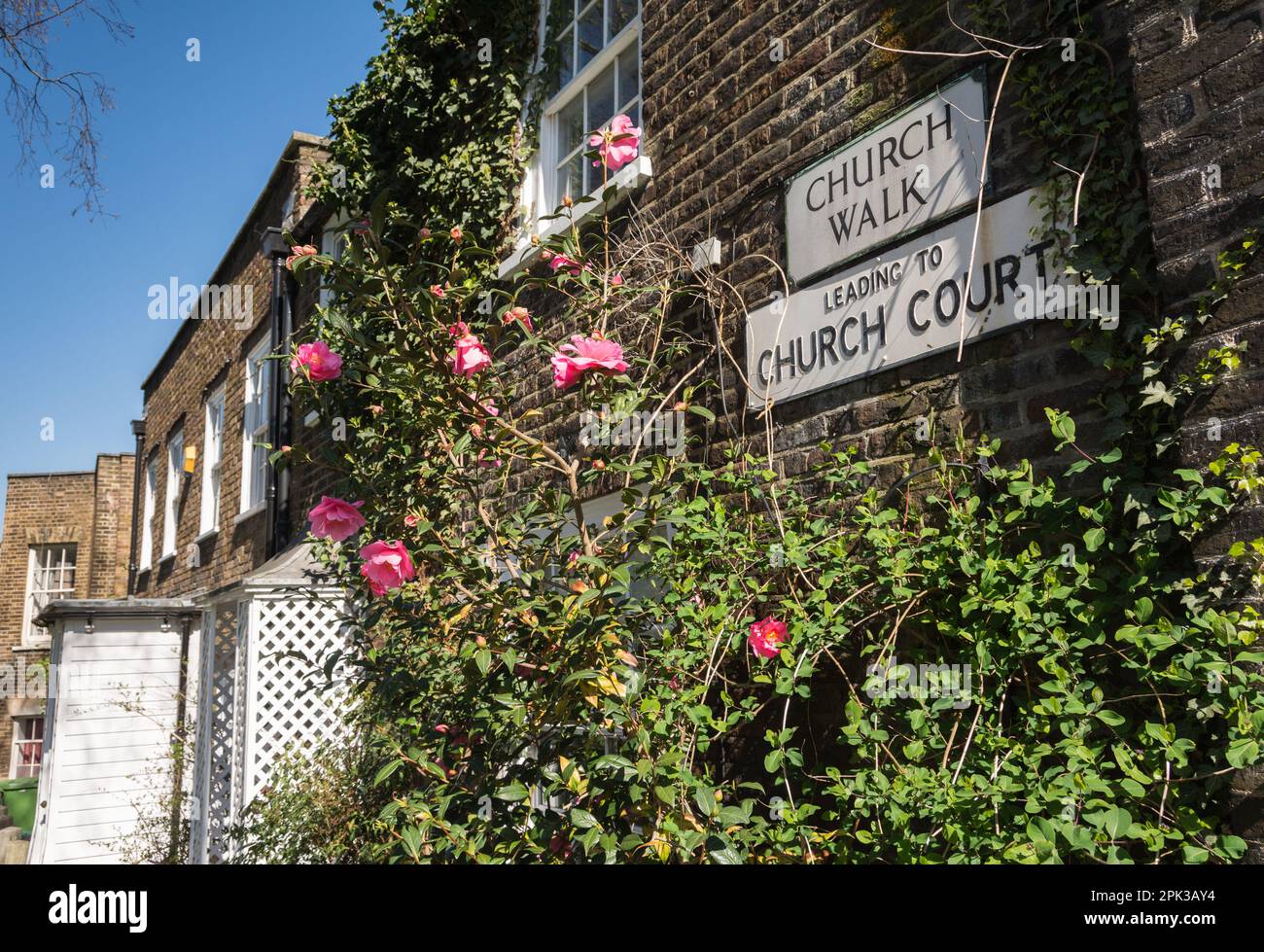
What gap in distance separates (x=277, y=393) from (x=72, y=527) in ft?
46.2

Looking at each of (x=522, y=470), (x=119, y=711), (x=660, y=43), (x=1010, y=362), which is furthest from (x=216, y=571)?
(x=1010, y=362)

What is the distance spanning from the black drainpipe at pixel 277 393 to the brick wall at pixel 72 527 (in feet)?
41.4

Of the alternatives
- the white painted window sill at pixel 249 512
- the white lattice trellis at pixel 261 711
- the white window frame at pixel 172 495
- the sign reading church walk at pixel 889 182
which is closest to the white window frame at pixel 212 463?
the white painted window sill at pixel 249 512

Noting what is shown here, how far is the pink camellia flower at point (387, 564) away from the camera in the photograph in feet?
9.21

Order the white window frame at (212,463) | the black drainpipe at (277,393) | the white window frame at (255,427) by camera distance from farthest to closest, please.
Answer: the white window frame at (212,463) → the white window frame at (255,427) → the black drainpipe at (277,393)

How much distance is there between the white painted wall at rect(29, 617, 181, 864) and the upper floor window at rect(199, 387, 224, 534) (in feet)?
12.1

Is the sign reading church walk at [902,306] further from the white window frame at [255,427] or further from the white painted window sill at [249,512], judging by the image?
the white window frame at [255,427]

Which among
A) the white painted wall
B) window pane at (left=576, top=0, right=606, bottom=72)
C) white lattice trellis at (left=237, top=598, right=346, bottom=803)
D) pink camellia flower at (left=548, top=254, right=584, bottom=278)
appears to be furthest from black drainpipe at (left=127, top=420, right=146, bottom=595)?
pink camellia flower at (left=548, top=254, right=584, bottom=278)

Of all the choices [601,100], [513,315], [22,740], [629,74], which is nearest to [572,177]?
[601,100]

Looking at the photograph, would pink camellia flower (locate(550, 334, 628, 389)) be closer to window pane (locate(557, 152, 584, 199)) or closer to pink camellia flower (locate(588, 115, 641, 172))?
pink camellia flower (locate(588, 115, 641, 172))

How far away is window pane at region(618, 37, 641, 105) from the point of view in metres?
5.15

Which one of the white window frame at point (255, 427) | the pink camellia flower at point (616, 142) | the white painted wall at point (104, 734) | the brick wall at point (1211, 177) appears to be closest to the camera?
the brick wall at point (1211, 177)

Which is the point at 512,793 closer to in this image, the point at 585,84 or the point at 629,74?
the point at 629,74

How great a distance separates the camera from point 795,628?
287 cm
